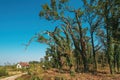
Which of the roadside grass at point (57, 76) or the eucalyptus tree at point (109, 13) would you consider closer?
the roadside grass at point (57, 76)

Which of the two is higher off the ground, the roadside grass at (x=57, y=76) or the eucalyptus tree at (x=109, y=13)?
the eucalyptus tree at (x=109, y=13)

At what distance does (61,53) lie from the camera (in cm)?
3462

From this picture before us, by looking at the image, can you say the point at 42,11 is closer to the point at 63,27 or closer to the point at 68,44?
the point at 63,27

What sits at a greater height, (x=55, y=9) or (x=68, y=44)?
(x=55, y=9)

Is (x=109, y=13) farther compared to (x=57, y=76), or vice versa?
(x=109, y=13)

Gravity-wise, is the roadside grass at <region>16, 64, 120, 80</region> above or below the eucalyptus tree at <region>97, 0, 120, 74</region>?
below

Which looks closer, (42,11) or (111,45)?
(111,45)

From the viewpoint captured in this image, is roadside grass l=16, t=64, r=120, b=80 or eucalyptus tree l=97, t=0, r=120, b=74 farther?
eucalyptus tree l=97, t=0, r=120, b=74

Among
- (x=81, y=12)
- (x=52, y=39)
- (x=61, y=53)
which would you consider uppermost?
(x=81, y=12)

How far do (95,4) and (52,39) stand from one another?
869 centimetres

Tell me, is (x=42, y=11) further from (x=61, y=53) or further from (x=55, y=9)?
(x=61, y=53)

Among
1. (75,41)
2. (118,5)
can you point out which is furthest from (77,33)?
(118,5)

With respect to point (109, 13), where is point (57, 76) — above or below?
below

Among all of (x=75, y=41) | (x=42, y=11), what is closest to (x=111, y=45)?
(x=75, y=41)
